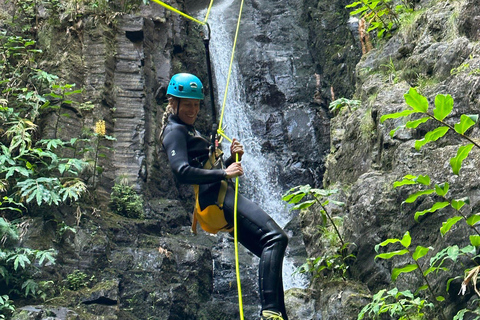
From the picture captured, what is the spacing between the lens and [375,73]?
5.88 metres

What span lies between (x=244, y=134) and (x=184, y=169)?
10105mm

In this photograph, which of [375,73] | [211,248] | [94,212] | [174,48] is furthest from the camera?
[174,48]

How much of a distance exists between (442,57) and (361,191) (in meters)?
1.47

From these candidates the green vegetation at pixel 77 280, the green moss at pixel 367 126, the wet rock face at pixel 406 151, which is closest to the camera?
the wet rock face at pixel 406 151

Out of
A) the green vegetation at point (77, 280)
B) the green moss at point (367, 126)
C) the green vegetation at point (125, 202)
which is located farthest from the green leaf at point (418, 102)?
the green vegetation at point (125, 202)

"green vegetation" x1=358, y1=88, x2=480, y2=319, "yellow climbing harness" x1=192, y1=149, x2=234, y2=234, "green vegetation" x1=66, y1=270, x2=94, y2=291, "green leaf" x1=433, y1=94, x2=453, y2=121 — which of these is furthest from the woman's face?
"green vegetation" x1=66, y1=270, x2=94, y2=291

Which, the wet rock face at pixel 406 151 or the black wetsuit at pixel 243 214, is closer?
the black wetsuit at pixel 243 214

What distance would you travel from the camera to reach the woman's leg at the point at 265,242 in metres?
3.73

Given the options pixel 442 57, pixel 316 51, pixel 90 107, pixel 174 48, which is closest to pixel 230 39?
pixel 316 51

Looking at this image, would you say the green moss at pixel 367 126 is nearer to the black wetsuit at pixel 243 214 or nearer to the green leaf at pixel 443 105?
the black wetsuit at pixel 243 214

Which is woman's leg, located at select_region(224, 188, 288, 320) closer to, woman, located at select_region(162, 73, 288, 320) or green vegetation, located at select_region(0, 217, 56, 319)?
woman, located at select_region(162, 73, 288, 320)

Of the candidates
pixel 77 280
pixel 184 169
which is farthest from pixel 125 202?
pixel 184 169

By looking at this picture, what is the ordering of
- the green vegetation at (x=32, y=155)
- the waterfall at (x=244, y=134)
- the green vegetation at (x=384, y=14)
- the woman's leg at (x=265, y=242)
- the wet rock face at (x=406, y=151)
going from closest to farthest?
the woman's leg at (x=265, y=242) < the wet rock face at (x=406, y=151) < the green vegetation at (x=384, y=14) < the green vegetation at (x=32, y=155) < the waterfall at (x=244, y=134)

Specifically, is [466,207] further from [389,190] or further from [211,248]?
[211,248]
